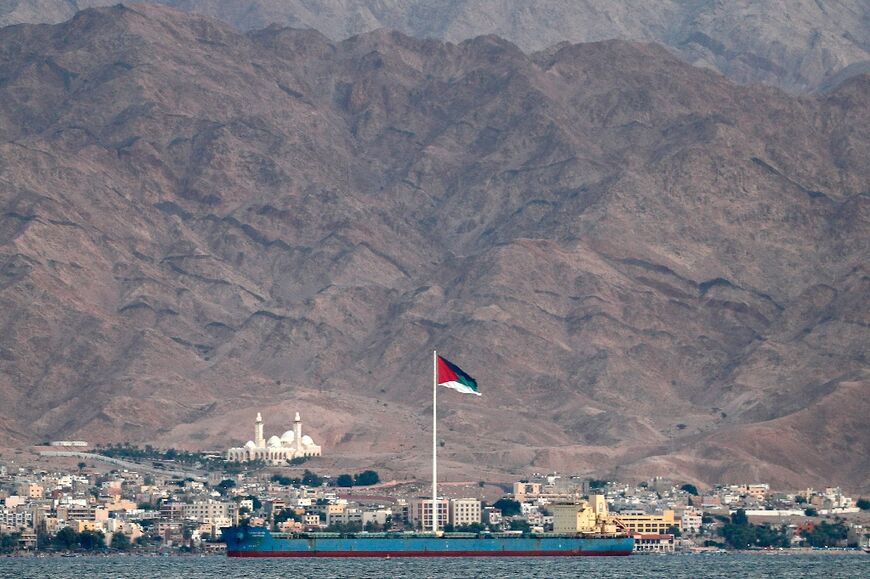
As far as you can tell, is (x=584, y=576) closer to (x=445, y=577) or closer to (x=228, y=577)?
(x=445, y=577)

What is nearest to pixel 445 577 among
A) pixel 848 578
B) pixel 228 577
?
pixel 228 577

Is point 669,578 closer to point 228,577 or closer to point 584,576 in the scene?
point 584,576

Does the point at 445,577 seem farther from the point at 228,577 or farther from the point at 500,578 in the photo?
the point at 228,577

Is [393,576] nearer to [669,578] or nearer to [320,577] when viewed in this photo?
[320,577]

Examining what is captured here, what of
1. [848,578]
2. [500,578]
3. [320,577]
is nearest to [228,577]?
[320,577]

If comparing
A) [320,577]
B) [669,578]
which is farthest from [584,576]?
[320,577]
